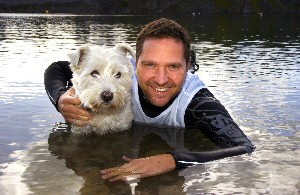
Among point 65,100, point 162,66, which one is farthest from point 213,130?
point 65,100

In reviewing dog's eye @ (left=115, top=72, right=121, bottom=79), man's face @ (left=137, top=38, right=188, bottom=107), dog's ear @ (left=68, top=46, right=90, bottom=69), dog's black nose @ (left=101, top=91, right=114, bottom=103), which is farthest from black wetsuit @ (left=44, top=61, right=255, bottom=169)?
dog's black nose @ (left=101, top=91, right=114, bottom=103)

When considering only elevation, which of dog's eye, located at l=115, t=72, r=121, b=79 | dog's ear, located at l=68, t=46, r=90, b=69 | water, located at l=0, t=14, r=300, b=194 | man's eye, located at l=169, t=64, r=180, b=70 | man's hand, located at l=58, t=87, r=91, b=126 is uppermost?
dog's ear, located at l=68, t=46, r=90, b=69

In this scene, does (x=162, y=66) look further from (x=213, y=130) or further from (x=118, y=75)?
(x=213, y=130)

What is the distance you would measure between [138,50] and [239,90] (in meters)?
7.04

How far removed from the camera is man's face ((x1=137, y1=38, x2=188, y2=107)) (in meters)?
7.00

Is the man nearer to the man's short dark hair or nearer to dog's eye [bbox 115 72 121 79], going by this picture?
the man's short dark hair

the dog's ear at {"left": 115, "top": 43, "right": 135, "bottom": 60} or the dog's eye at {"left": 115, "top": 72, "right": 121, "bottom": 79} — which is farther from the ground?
the dog's ear at {"left": 115, "top": 43, "right": 135, "bottom": 60}

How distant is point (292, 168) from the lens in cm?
692

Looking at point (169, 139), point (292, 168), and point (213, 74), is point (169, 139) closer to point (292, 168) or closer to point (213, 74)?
point (292, 168)

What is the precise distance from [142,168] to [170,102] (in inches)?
93.2

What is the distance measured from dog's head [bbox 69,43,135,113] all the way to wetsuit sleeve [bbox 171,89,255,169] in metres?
1.38

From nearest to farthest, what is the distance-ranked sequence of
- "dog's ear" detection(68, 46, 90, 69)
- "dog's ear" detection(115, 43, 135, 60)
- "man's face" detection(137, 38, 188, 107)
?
"man's face" detection(137, 38, 188, 107)
"dog's ear" detection(68, 46, 90, 69)
"dog's ear" detection(115, 43, 135, 60)

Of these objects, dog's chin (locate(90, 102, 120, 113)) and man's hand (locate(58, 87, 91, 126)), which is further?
man's hand (locate(58, 87, 91, 126))

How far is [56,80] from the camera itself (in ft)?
31.6
